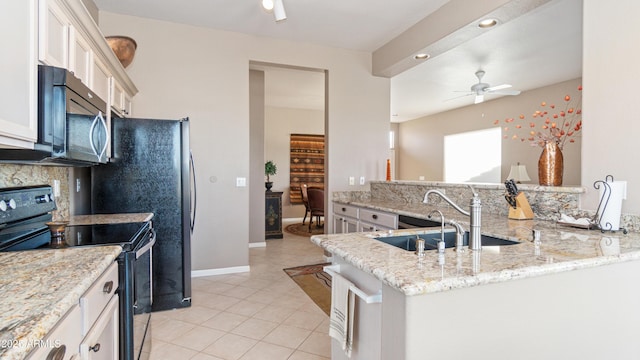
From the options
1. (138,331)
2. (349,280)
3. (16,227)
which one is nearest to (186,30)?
(16,227)

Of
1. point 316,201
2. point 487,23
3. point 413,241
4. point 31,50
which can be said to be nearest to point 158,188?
point 31,50

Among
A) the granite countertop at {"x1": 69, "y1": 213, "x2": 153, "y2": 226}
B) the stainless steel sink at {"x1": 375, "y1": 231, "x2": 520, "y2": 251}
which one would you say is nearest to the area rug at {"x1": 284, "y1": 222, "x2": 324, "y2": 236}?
the granite countertop at {"x1": 69, "y1": 213, "x2": 153, "y2": 226}

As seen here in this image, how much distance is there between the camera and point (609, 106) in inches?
74.5

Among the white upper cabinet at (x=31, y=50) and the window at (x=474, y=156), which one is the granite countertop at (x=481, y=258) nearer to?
the white upper cabinet at (x=31, y=50)

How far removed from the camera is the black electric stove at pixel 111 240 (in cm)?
146

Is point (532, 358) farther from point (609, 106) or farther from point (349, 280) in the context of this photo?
point (609, 106)

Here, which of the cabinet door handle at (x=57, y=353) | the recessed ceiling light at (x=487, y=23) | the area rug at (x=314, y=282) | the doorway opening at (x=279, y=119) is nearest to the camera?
the cabinet door handle at (x=57, y=353)

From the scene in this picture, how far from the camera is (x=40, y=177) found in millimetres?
2016

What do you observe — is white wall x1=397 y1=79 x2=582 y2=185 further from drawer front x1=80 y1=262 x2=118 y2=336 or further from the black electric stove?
drawer front x1=80 y1=262 x2=118 y2=336

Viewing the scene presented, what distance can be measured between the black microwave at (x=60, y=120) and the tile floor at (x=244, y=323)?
4.54ft

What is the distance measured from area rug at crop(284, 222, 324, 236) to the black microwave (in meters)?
4.84

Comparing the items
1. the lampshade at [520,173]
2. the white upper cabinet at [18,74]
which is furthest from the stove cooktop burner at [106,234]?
the lampshade at [520,173]

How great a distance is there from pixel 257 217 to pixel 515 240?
410 cm

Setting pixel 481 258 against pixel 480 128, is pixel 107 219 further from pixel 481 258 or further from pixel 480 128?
pixel 480 128
